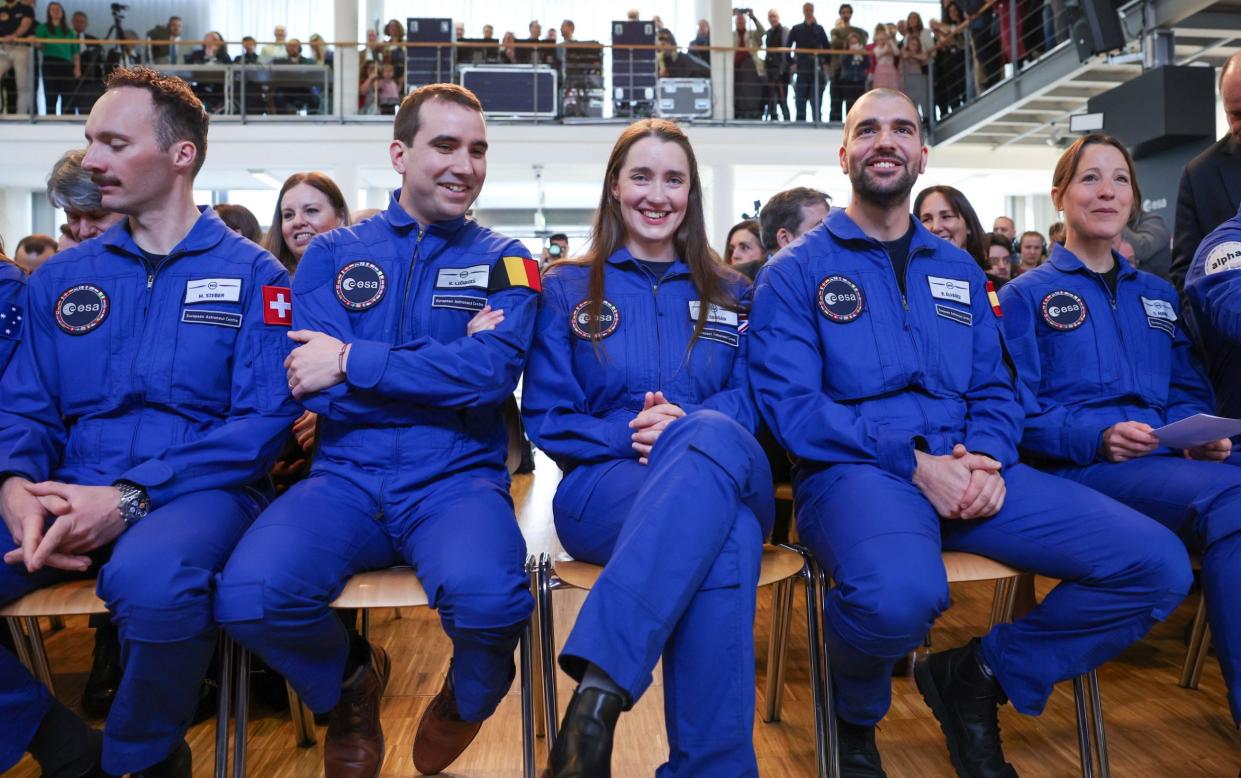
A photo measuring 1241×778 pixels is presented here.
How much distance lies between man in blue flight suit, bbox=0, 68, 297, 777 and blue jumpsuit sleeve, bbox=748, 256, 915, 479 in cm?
96

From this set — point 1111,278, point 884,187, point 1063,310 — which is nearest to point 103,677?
point 884,187

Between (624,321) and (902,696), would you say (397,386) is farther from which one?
(902,696)

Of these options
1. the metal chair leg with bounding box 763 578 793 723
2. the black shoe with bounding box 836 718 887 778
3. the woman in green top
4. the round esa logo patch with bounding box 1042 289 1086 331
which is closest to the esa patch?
the round esa logo patch with bounding box 1042 289 1086 331

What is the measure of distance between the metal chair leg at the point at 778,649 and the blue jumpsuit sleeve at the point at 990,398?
1.73 feet

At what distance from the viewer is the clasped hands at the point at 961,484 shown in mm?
1771

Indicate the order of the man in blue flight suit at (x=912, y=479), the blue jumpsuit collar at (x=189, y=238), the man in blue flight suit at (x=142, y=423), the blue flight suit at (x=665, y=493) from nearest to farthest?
the blue flight suit at (x=665, y=493)
the man in blue flight suit at (x=142, y=423)
the man in blue flight suit at (x=912, y=479)
the blue jumpsuit collar at (x=189, y=238)

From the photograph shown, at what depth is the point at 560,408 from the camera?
197cm

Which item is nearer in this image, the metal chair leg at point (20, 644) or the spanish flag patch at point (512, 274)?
the metal chair leg at point (20, 644)

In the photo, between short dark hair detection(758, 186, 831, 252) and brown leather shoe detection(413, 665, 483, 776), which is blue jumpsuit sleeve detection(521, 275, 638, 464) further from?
short dark hair detection(758, 186, 831, 252)

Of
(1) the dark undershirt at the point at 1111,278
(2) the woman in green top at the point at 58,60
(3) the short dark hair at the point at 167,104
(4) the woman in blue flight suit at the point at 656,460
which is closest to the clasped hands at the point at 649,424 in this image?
(4) the woman in blue flight suit at the point at 656,460

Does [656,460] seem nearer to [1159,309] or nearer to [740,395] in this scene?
[740,395]

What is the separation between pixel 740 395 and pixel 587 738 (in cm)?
90

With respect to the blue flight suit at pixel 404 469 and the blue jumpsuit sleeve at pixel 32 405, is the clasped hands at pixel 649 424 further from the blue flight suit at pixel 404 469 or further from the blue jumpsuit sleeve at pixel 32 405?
the blue jumpsuit sleeve at pixel 32 405

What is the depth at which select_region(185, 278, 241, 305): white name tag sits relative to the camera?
6.12 feet
